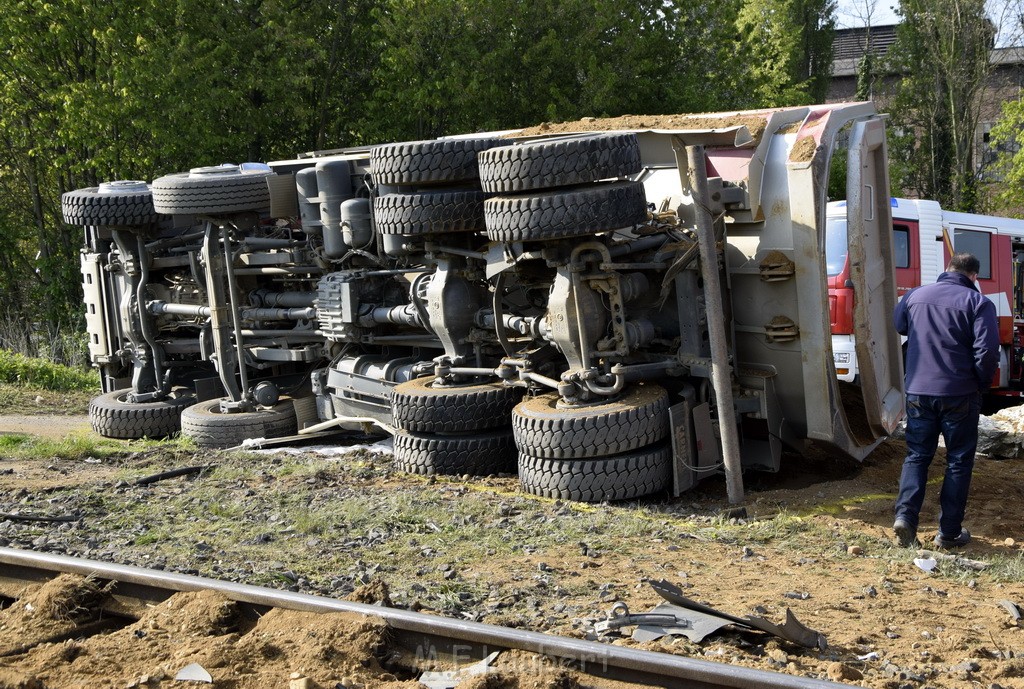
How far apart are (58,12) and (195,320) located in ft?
29.0

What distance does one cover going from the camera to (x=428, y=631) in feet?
14.5

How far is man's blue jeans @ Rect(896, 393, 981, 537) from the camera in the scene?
620 centimetres

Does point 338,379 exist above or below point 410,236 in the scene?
below

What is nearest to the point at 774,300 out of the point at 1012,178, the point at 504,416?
the point at 504,416

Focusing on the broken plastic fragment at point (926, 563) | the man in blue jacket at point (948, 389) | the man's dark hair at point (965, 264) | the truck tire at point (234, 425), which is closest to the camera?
the broken plastic fragment at point (926, 563)

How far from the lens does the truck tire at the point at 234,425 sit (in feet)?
32.5

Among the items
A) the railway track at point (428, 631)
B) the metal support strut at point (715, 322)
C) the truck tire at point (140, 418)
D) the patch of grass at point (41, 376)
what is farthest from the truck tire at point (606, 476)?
the patch of grass at point (41, 376)

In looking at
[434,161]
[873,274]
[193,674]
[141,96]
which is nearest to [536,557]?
[193,674]

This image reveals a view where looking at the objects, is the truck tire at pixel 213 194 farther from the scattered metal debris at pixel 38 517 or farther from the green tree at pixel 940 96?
the green tree at pixel 940 96

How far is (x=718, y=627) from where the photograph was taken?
4539 millimetres

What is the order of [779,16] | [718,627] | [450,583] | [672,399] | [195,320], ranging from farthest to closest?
[779,16] → [195,320] → [672,399] → [450,583] → [718,627]

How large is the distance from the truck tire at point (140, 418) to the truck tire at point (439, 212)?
13.2 feet

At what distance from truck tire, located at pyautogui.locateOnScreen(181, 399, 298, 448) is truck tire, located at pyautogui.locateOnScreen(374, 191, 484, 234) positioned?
2825 millimetres

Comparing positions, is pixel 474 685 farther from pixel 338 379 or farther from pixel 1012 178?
pixel 1012 178
